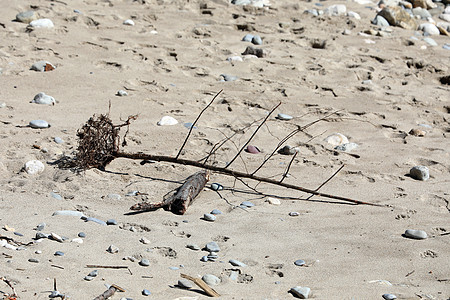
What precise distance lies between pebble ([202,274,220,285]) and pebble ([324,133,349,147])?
84.0 inches

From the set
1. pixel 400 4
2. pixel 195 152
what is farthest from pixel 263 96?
pixel 400 4

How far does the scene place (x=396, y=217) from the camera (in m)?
3.16

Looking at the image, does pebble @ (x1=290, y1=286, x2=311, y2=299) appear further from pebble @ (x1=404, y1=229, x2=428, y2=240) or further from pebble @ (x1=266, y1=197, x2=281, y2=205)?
pebble @ (x1=266, y1=197, x2=281, y2=205)

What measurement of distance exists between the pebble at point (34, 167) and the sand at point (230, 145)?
50mm

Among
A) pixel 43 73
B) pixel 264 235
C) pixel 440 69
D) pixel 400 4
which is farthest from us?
pixel 400 4

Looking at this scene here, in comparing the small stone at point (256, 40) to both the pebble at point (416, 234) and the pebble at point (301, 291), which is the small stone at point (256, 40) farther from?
the pebble at point (301, 291)

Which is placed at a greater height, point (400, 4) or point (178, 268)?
point (400, 4)

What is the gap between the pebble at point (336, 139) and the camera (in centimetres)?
430

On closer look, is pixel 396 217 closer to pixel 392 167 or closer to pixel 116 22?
pixel 392 167

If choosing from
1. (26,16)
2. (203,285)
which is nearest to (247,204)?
(203,285)

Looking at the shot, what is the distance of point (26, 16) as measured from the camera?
5.84 meters

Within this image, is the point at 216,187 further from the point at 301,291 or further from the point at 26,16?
the point at 26,16

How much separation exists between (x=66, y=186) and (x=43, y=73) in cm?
190

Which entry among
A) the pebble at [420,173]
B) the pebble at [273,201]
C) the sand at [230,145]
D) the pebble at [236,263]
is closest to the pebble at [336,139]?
the sand at [230,145]
